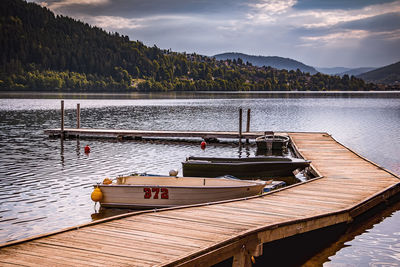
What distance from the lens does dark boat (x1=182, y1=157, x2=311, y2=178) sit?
1711 centimetres

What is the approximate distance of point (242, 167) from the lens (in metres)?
17.4

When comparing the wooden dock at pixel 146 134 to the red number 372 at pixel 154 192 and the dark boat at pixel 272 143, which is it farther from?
the red number 372 at pixel 154 192

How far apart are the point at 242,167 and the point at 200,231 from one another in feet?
30.4

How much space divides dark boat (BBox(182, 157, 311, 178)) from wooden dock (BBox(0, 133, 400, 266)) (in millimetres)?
4298

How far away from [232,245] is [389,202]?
8552 millimetres

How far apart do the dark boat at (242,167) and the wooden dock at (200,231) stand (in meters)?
4.30

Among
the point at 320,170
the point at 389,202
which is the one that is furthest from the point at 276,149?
the point at 389,202

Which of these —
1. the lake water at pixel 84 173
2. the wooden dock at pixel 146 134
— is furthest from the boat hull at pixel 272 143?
the wooden dock at pixel 146 134

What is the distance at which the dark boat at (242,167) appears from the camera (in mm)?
17109

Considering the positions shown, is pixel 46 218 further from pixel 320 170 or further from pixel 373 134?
pixel 373 134

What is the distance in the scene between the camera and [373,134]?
40250 millimetres

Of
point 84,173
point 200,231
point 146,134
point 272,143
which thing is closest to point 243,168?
point 84,173

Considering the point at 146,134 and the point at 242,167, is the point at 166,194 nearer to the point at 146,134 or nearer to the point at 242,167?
the point at 242,167

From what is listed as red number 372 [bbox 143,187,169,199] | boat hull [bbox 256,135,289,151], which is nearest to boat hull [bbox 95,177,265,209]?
red number 372 [bbox 143,187,169,199]
